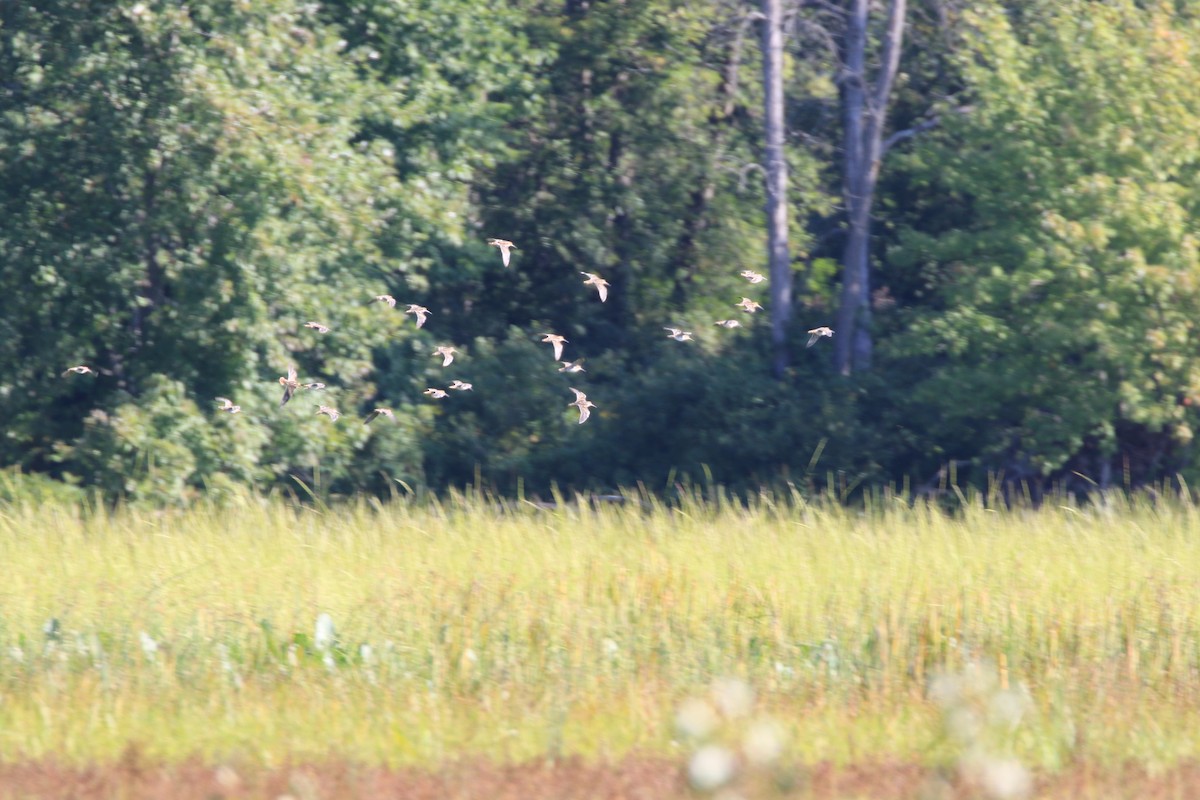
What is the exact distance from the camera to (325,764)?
570 centimetres

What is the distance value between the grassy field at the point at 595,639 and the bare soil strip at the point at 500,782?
0.15m

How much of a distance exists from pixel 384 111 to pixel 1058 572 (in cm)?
1162

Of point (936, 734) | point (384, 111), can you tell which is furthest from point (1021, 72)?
point (936, 734)

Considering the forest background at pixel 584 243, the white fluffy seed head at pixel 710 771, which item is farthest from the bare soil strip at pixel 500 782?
the forest background at pixel 584 243

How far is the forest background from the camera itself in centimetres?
1469

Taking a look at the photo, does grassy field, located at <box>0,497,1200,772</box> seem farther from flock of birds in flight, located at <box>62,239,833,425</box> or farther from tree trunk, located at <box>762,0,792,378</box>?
tree trunk, located at <box>762,0,792,378</box>

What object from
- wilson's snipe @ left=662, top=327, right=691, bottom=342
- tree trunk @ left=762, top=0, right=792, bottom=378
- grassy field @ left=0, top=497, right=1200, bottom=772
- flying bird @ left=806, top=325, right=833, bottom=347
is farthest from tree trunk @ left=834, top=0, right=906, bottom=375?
grassy field @ left=0, top=497, right=1200, bottom=772

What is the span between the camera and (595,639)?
24.1 ft

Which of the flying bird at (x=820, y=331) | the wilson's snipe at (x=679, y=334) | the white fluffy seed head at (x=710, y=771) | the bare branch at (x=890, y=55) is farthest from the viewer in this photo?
the bare branch at (x=890, y=55)

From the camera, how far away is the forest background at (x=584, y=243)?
14688 mm

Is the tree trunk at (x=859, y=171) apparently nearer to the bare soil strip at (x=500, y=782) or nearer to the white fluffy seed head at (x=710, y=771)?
the bare soil strip at (x=500, y=782)

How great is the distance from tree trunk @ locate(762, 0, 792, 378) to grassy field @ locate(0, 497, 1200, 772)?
8.95 meters

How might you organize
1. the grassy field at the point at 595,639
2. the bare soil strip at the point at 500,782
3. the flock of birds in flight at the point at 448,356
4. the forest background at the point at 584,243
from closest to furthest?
1. the bare soil strip at the point at 500,782
2. the grassy field at the point at 595,639
3. the flock of birds in flight at the point at 448,356
4. the forest background at the point at 584,243

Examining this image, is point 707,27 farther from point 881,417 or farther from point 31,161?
point 31,161
